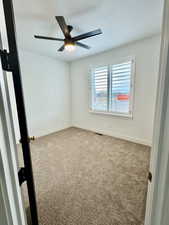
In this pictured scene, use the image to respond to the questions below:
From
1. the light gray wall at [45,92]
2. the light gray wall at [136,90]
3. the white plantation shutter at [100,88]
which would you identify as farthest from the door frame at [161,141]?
the light gray wall at [45,92]

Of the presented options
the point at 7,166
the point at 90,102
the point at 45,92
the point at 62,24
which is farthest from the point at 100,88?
the point at 7,166

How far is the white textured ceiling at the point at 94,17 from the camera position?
1.61 meters

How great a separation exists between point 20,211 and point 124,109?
10.3 ft

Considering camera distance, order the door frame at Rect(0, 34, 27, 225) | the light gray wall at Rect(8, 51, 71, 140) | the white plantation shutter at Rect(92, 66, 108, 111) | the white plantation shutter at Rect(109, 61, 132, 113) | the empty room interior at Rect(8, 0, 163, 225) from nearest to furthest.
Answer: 1. the door frame at Rect(0, 34, 27, 225)
2. the empty room interior at Rect(8, 0, 163, 225)
3. the white plantation shutter at Rect(109, 61, 132, 113)
4. the light gray wall at Rect(8, 51, 71, 140)
5. the white plantation shutter at Rect(92, 66, 108, 111)

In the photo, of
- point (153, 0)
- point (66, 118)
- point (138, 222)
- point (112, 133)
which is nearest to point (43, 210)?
point (138, 222)

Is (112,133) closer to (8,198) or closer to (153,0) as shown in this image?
(153,0)

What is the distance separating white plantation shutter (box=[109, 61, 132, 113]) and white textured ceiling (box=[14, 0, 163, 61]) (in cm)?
70

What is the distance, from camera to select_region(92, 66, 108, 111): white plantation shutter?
3600mm

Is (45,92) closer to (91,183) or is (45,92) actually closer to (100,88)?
(100,88)

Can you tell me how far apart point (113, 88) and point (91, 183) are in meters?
2.61

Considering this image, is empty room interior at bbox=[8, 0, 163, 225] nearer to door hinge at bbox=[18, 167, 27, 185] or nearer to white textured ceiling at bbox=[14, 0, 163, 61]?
white textured ceiling at bbox=[14, 0, 163, 61]

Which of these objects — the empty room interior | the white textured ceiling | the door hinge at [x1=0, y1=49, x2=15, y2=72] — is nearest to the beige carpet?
the empty room interior

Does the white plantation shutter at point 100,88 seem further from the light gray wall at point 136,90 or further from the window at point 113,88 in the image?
the light gray wall at point 136,90

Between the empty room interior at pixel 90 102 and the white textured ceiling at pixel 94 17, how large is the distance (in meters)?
0.01
